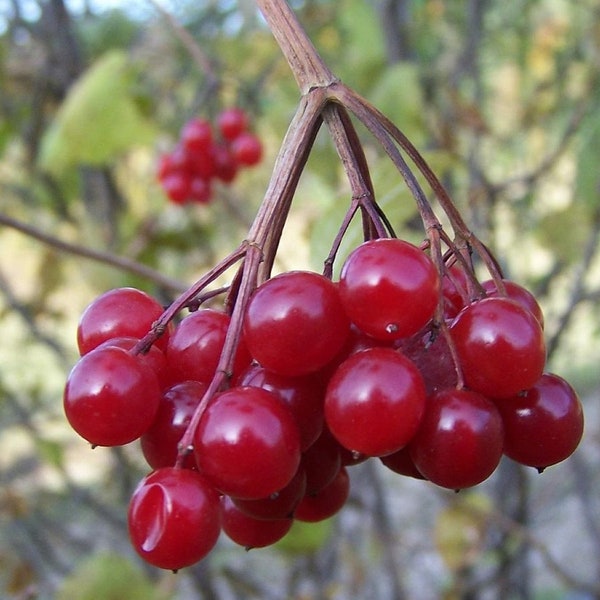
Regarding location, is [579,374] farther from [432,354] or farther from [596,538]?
[432,354]

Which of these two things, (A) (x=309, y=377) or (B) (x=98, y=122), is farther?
(B) (x=98, y=122)

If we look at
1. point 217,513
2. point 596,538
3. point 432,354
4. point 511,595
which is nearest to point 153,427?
point 217,513

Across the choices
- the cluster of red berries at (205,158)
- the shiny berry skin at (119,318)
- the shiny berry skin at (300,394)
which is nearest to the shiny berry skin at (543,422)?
the shiny berry skin at (300,394)

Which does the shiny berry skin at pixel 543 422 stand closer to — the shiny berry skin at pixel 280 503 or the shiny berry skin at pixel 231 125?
the shiny berry skin at pixel 280 503

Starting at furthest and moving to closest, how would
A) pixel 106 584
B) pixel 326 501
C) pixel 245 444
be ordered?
1. pixel 106 584
2. pixel 326 501
3. pixel 245 444

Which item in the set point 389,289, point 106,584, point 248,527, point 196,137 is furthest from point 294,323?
point 196,137

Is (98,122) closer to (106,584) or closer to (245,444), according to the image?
(106,584)
